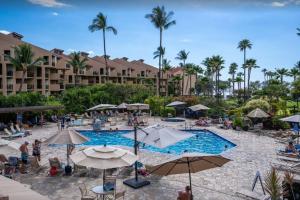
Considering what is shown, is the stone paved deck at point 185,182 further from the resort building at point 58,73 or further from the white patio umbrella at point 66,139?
the resort building at point 58,73

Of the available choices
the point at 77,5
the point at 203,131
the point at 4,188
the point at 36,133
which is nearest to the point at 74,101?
the point at 36,133

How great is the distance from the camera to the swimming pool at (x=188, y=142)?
20.7 meters

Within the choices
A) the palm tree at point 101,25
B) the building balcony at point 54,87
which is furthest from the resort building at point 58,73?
the palm tree at point 101,25

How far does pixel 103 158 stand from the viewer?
926 cm

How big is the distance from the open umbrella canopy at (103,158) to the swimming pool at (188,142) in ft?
32.9

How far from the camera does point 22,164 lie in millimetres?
13227

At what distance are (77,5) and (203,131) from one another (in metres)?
17.2

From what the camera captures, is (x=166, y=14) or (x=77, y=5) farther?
(x=166, y=14)

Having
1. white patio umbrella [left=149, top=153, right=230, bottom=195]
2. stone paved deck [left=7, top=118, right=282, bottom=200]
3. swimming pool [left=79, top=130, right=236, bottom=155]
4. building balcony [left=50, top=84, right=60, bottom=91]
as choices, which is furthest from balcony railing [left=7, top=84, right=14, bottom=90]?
white patio umbrella [left=149, top=153, right=230, bottom=195]

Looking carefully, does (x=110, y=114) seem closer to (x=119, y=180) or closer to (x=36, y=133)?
(x=36, y=133)

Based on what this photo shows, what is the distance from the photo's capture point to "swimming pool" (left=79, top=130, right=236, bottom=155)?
20.7 m

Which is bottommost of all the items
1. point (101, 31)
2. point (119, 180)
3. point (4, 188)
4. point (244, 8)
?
point (119, 180)

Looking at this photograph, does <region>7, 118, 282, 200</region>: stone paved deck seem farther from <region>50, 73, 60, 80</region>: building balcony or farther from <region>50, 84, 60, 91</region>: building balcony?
<region>50, 73, 60, 80</region>: building balcony

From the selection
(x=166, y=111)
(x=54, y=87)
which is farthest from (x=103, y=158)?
(x=54, y=87)
